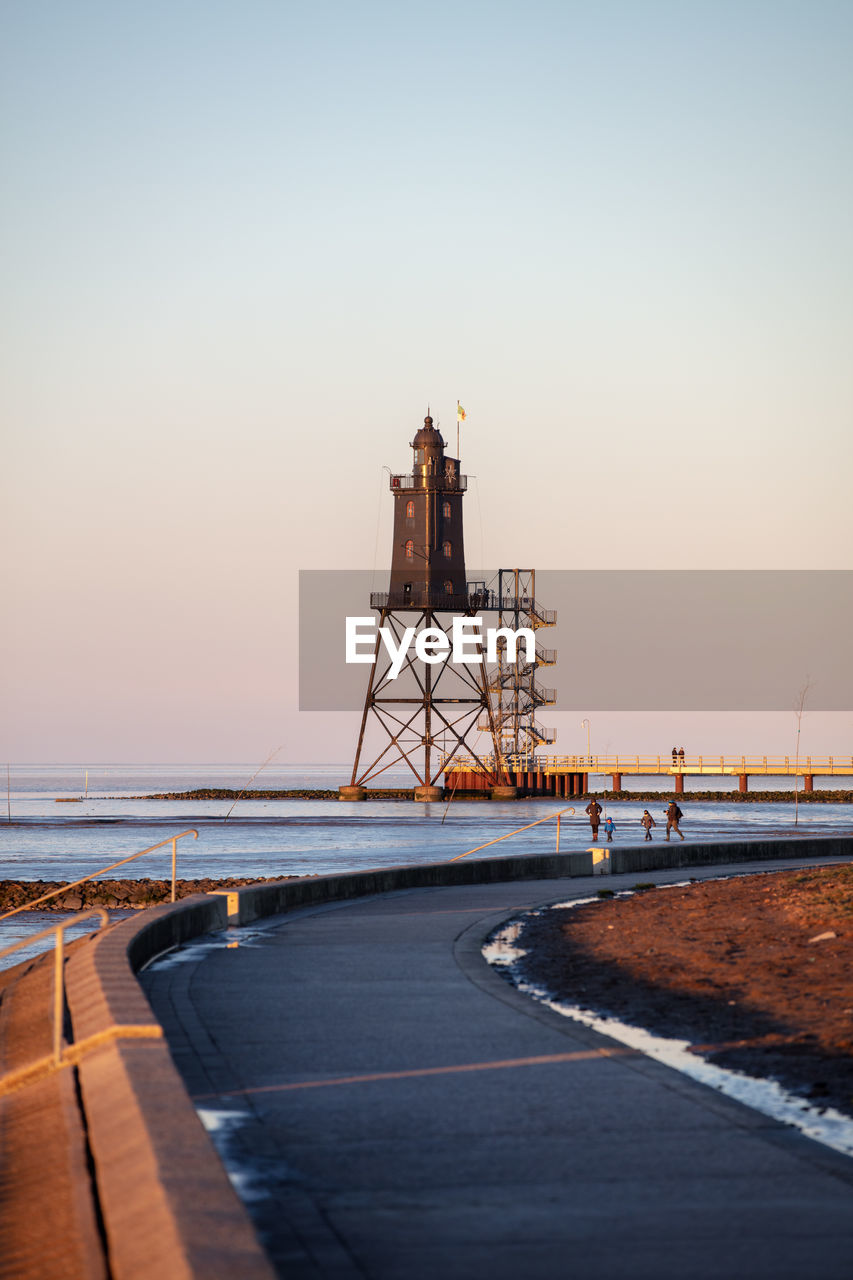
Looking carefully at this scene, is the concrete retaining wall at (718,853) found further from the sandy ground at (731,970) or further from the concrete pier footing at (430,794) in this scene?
the concrete pier footing at (430,794)

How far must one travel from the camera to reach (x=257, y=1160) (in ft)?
21.1

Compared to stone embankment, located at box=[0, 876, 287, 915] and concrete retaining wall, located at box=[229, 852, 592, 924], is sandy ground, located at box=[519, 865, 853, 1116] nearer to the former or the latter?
concrete retaining wall, located at box=[229, 852, 592, 924]

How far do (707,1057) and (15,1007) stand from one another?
5991 mm

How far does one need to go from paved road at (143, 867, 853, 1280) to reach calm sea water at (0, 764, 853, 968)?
14212 millimetres

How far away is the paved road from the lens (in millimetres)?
5258

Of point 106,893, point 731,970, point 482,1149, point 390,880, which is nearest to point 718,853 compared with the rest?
point 390,880

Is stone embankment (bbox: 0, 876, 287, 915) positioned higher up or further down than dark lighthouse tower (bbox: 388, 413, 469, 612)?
further down

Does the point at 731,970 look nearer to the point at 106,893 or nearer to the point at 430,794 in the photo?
the point at 106,893

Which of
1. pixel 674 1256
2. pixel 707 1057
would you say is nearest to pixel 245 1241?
pixel 674 1256

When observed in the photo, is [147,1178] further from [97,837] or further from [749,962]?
[97,837]

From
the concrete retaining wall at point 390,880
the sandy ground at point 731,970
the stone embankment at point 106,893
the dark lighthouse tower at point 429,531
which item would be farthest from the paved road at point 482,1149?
the dark lighthouse tower at point 429,531

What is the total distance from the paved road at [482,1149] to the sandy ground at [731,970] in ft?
3.37

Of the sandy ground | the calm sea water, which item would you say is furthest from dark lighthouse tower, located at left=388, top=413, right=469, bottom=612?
the sandy ground

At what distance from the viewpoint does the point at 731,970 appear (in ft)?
45.9
